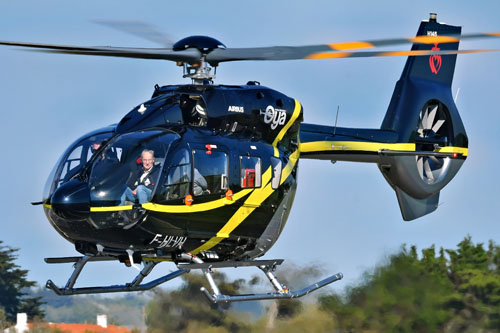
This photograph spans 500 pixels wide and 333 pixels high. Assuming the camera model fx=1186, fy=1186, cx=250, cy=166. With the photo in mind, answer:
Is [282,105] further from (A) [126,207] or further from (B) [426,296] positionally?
(B) [426,296]

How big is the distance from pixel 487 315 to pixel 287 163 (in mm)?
4671

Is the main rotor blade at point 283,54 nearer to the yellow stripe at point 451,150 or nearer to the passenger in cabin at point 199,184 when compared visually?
the passenger in cabin at point 199,184

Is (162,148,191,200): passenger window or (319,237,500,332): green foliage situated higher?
(162,148,191,200): passenger window

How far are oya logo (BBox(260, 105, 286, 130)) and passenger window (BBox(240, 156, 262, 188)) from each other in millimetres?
567

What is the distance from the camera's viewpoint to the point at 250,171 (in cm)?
1345

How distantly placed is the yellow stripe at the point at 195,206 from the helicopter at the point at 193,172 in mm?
11

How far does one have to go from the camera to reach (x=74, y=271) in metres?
14.1

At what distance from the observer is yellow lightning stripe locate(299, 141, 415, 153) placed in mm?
15195

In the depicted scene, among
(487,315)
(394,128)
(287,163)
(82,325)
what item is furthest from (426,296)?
(82,325)

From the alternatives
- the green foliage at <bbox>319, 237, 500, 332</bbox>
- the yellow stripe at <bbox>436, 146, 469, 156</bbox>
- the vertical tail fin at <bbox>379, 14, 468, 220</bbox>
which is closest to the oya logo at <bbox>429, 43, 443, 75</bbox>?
the vertical tail fin at <bbox>379, 14, 468, 220</bbox>

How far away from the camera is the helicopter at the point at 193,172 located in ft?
41.1

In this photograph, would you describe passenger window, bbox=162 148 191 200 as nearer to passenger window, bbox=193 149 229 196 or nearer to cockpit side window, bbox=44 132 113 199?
passenger window, bbox=193 149 229 196

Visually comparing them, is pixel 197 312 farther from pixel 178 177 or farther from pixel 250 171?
pixel 178 177

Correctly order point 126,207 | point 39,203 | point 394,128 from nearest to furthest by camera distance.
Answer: point 126,207, point 39,203, point 394,128
